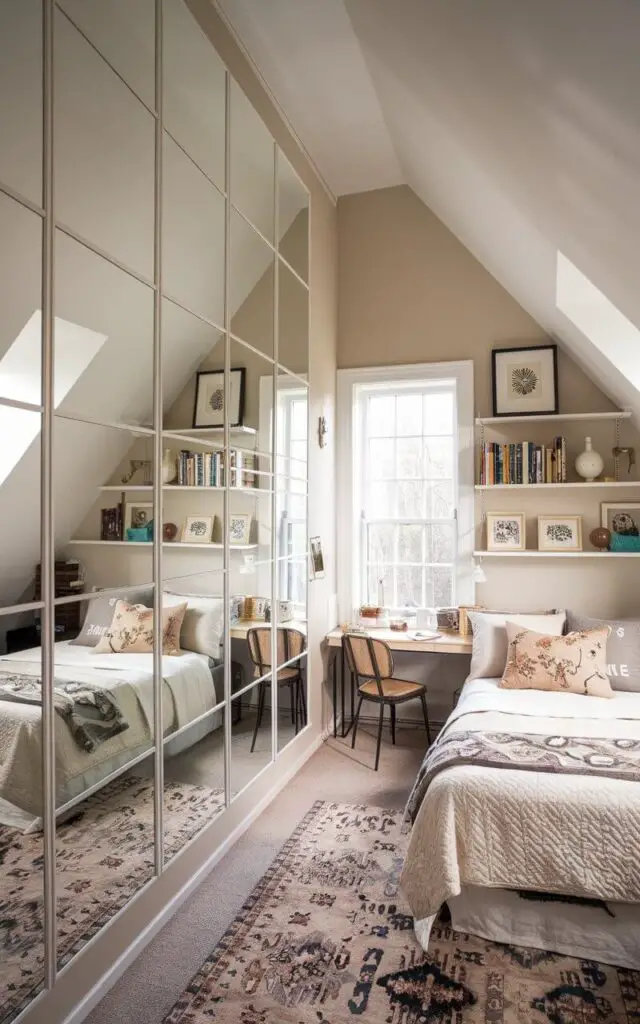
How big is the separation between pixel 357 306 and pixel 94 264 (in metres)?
2.93

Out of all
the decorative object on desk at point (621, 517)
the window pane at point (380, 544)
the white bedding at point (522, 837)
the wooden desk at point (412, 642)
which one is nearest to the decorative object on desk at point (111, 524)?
the white bedding at point (522, 837)

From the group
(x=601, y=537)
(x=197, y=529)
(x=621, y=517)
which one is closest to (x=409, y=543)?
(x=601, y=537)

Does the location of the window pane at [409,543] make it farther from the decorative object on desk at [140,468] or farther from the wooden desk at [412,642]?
the decorative object on desk at [140,468]

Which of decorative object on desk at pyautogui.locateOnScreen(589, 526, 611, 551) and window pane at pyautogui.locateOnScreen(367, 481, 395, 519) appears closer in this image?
decorative object on desk at pyautogui.locateOnScreen(589, 526, 611, 551)

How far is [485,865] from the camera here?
2.19m

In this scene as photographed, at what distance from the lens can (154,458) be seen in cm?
224

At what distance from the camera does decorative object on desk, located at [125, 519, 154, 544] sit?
212 centimetres

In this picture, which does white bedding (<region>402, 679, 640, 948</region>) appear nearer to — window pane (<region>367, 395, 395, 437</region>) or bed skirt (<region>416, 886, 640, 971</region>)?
bed skirt (<region>416, 886, 640, 971</region>)

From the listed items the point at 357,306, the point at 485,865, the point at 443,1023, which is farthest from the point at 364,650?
the point at 357,306

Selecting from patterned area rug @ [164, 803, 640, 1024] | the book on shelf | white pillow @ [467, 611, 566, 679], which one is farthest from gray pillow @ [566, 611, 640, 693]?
patterned area rug @ [164, 803, 640, 1024]

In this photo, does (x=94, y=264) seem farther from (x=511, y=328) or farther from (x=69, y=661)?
(x=511, y=328)

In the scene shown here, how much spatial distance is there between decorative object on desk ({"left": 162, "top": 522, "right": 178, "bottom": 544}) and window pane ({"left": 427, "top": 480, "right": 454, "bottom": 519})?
248cm

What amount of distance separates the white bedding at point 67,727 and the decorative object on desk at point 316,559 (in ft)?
4.68

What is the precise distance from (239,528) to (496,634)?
176 cm
